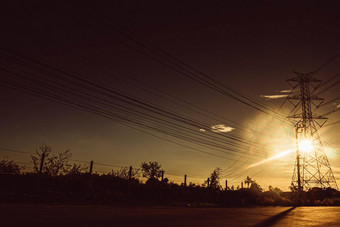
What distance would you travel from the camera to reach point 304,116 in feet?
114

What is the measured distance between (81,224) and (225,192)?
28713 millimetres

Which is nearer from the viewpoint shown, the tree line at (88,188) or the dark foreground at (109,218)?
the dark foreground at (109,218)

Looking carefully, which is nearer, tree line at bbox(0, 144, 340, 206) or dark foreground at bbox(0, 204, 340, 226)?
dark foreground at bbox(0, 204, 340, 226)

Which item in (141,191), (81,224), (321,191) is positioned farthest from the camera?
(321,191)

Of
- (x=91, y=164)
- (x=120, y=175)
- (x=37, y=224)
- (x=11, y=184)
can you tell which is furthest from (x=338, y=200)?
(x=37, y=224)

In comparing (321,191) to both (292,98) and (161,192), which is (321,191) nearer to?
(292,98)

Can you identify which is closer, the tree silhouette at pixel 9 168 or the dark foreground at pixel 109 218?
the dark foreground at pixel 109 218

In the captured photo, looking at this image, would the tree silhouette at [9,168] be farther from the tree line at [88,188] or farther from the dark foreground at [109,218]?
the dark foreground at [109,218]

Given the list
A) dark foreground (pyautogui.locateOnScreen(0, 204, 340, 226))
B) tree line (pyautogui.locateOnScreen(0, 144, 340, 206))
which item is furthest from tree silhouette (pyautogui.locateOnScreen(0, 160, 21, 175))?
dark foreground (pyautogui.locateOnScreen(0, 204, 340, 226))

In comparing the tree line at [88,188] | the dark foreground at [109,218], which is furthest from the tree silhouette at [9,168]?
the dark foreground at [109,218]

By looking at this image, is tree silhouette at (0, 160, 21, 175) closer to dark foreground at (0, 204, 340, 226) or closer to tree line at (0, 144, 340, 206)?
tree line at (0, 144, 340, 206)

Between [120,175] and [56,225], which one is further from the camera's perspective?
[120,175]

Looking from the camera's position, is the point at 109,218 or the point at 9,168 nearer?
the point at 109,218

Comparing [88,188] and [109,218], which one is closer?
[109,218]
